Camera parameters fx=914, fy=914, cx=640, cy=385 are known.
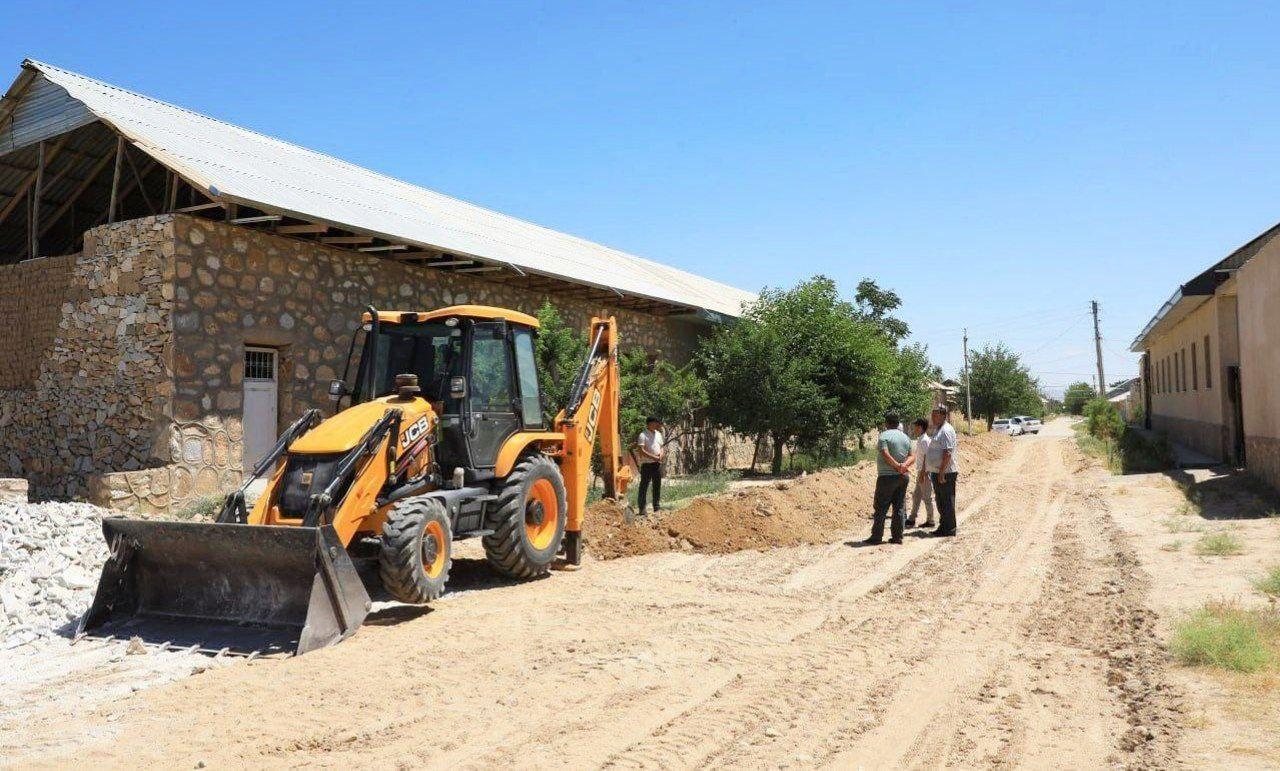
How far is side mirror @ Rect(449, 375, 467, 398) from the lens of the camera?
8.26 meters

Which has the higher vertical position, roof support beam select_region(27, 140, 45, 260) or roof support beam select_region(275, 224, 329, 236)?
roof support beam select_region(27, 140, 45, 260)

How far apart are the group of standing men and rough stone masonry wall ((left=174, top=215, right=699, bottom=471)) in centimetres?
793

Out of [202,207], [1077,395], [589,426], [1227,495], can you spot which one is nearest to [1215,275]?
[1227,495]

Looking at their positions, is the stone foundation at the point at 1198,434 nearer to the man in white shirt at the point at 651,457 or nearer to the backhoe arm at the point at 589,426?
the man in white shirt at the point at 651,457

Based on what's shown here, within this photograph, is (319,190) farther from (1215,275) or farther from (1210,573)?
(1215,275)

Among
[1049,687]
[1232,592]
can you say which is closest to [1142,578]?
[1232,592]

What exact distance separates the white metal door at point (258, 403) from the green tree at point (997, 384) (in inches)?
2438


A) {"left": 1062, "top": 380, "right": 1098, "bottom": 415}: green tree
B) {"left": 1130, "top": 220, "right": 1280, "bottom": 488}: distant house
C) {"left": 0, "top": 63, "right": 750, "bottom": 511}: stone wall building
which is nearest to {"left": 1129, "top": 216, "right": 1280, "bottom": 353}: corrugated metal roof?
{"left": 1130, "top": 220, "right": 1280, "bottom": 488}: distant house

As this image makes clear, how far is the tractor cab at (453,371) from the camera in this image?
8469 millimetres

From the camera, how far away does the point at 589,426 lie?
33.7ft

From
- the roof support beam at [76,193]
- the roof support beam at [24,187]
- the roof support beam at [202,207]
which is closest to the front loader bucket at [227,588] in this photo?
the roof support beam at [202,207]

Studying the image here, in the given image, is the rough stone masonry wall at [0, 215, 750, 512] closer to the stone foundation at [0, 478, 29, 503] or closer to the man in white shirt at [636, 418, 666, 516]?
the stone foundation at [0, 478, 29, 503]

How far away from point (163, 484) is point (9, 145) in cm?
610

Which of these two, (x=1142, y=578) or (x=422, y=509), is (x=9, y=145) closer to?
(x=422, y=509)
